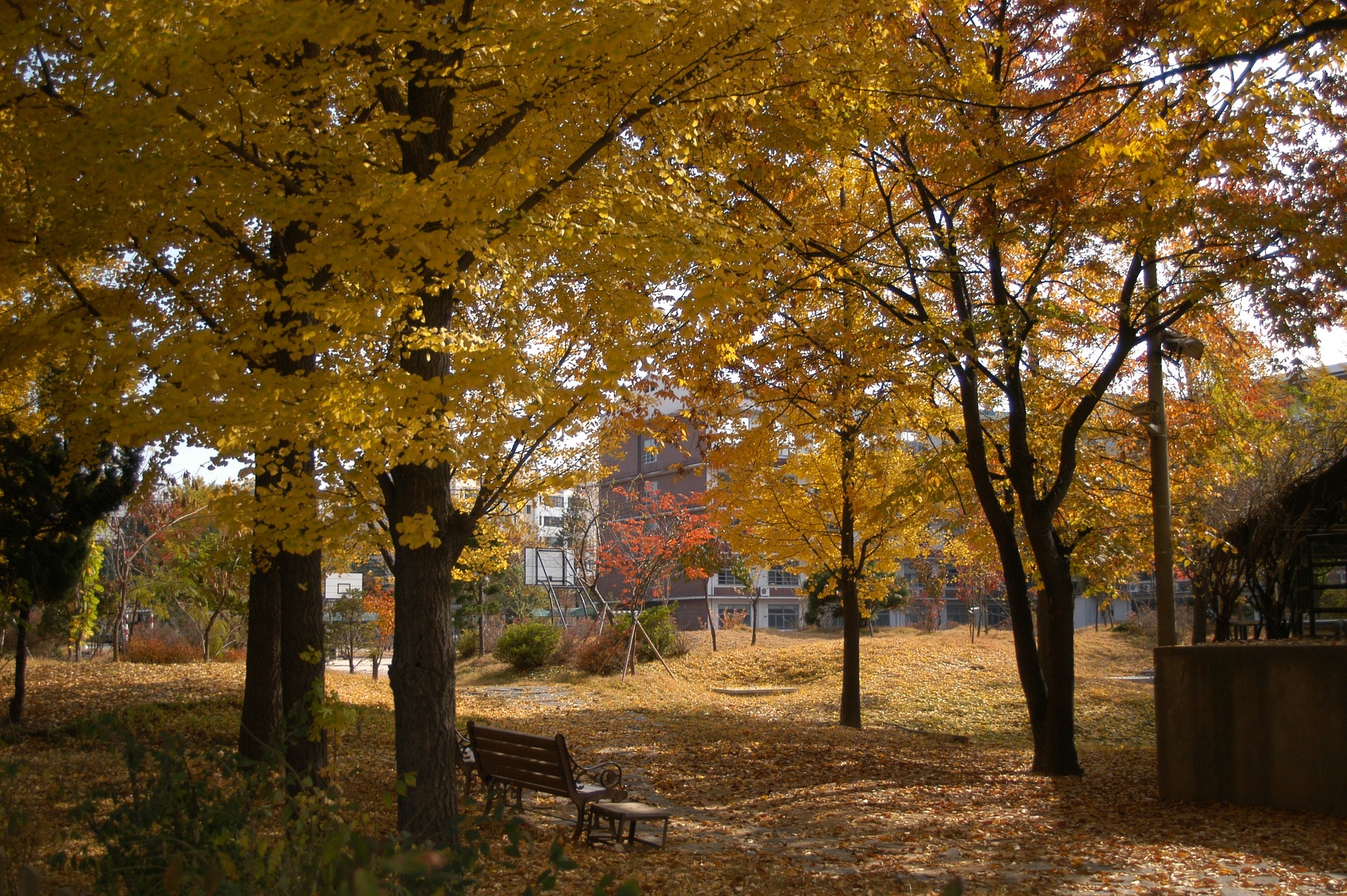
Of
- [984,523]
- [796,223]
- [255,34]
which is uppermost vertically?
[796,223]

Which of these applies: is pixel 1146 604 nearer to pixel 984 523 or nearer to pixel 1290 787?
pixel 984 523

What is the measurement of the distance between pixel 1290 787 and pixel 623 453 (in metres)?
7.33

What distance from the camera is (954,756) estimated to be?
12.4m

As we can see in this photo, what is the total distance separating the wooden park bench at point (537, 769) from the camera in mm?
7137

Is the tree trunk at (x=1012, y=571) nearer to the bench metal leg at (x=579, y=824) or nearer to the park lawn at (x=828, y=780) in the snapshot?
the park lawn at (x=828, y=780)

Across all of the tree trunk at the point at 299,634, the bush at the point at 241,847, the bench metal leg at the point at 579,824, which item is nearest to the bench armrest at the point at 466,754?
the tree trunk at the point at 299,634

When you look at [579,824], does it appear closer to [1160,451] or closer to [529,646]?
[1160,451]

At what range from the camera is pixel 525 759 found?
7.69 meters

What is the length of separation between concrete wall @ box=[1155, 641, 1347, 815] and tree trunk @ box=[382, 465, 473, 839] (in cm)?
743

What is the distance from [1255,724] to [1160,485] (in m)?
2.57

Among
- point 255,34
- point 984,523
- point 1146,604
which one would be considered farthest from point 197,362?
point 1146,604

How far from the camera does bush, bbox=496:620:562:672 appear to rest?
918 inches

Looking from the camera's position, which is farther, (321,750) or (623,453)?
(623,453)

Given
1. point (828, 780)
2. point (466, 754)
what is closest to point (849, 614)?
point (828, 780)
